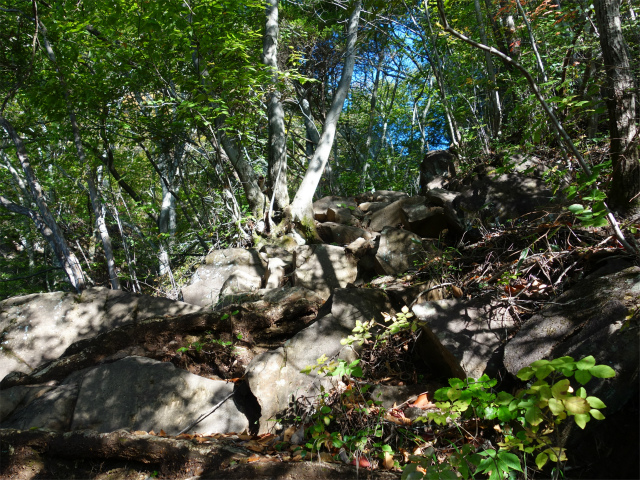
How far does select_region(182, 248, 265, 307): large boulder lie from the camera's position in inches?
Result: 226

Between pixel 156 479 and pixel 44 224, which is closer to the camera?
pixel 156 479

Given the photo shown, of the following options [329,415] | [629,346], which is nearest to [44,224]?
[329,415]

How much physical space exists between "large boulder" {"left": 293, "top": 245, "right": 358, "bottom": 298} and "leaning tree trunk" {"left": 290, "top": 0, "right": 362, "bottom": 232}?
4.67 feet

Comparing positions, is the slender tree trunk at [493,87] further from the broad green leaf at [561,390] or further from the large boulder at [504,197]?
the broad green leaf at [561,390]

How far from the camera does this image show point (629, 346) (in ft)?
6.56

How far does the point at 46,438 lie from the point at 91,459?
349 millimetres

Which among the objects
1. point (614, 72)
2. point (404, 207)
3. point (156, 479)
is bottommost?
point (156, 479)

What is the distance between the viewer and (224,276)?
240 inches

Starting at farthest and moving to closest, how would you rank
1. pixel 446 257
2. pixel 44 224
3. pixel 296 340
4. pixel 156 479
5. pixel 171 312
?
pixel 44 224 → pixel 171 312 → pixel 446 257 → pixel 296 340 → pixel 156 479

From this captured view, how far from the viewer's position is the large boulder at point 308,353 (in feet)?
10.9

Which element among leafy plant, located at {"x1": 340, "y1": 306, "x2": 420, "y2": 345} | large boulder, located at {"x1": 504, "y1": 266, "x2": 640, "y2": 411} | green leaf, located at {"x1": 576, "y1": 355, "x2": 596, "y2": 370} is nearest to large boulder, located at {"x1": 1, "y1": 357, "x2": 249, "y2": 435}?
leafy plant, located at {"x1": 340, "y1": 306, "x2": 420, "y2": 345}

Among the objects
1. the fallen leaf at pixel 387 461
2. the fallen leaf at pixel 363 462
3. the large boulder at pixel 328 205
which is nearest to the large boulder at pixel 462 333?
the fallen leaf at pixel 387 461

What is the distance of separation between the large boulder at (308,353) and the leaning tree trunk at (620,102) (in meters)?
2.26

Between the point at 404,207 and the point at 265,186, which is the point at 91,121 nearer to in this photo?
the point at 265,186
